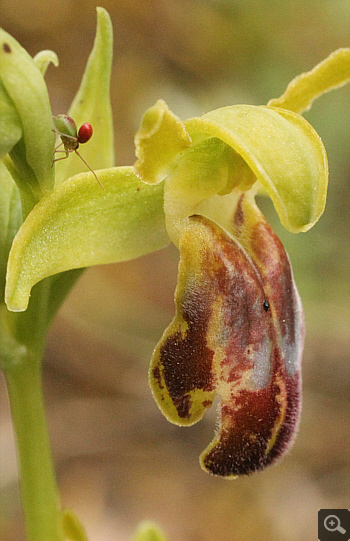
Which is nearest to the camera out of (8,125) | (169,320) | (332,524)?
(8,125)

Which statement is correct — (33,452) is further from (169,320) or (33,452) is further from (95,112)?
(169,320)

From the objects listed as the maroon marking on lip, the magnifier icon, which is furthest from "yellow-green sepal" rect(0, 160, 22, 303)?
the magnifier icon

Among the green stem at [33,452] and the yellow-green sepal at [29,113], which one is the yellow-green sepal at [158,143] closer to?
the yellow-green sepal at [29,113]

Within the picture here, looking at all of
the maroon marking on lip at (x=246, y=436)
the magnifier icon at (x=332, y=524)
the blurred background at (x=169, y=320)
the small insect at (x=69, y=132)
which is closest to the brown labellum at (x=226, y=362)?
the maroon marking on lip at (x=246, y=436)

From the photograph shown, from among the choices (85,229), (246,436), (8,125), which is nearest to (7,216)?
(85,229)

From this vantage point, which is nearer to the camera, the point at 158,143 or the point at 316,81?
the point at 158,143

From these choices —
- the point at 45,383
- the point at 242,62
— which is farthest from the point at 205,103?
the point at 45,383
